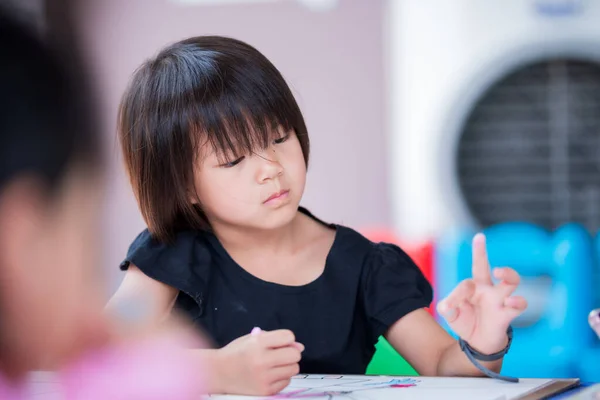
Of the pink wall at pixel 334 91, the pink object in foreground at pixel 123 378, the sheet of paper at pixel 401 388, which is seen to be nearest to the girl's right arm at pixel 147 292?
the sheet of paper at pixel 401 388

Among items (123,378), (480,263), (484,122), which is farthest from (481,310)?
(484,122)

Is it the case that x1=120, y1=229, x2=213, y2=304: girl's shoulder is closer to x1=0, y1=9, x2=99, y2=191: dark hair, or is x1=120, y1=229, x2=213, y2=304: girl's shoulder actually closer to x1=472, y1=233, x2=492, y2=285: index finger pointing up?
x1=472, y1=233, x2=492, y2=285: index finger pointing up

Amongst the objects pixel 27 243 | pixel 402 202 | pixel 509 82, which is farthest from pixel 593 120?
pixel 27 243

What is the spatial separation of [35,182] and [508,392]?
1.87 ft

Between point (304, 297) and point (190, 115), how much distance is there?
258 mm

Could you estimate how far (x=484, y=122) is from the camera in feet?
12.3

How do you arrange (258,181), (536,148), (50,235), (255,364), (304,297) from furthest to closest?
(536,148), (304,297), (258,181), (255,364), (50,235)

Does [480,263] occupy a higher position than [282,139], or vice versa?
[282,139]

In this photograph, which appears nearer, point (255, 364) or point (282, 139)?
point (255, 364)

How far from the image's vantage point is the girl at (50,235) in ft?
0.83

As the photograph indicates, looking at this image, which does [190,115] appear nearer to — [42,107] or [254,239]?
[254,239]

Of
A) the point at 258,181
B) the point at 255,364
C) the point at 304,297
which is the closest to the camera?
the point at 255,364

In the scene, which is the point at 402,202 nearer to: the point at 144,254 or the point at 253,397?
the point at 144,254

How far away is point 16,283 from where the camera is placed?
10.4 inches
